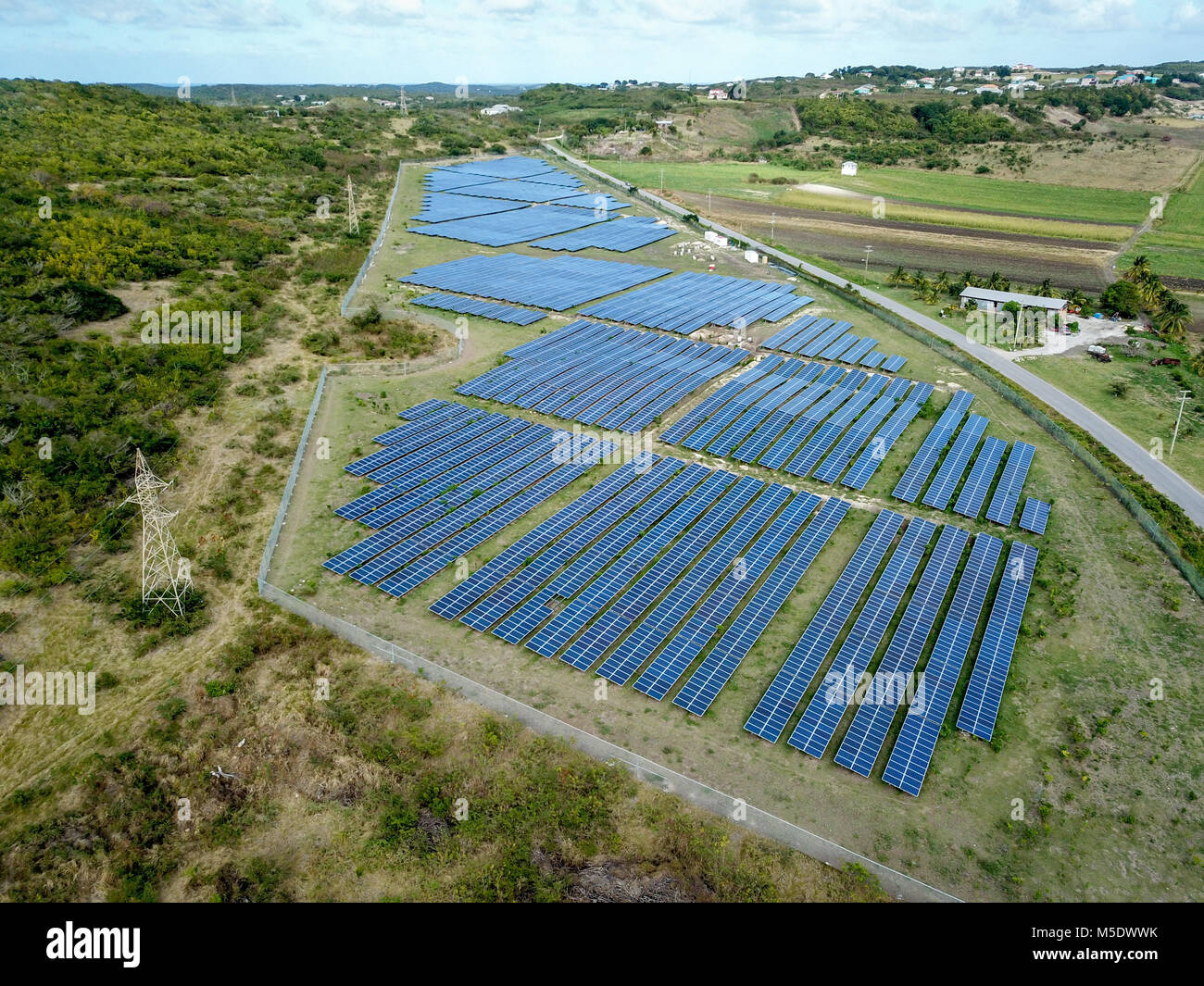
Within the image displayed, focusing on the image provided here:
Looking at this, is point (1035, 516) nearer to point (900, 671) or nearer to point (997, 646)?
point (997, 646)

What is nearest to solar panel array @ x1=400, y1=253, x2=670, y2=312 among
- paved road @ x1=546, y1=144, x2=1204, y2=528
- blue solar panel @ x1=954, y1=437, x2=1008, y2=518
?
paved road @ x1=546, y1=144, x2=1204, y2=528

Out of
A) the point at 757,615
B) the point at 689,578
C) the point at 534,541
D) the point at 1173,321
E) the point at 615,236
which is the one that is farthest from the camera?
the point at 615,236

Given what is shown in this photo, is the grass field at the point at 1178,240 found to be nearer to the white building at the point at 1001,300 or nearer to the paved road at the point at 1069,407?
the white building at the point at 1001,300

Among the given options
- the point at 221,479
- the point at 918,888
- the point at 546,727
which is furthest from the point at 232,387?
the point at 918,888

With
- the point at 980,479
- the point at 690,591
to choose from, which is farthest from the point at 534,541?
the point at 980,479

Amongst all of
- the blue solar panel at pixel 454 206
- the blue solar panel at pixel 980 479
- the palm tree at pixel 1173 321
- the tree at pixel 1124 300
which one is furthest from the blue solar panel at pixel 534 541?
the blue solar panel at pixel 454 206

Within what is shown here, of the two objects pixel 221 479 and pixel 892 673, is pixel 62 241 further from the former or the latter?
pixel 892 673
